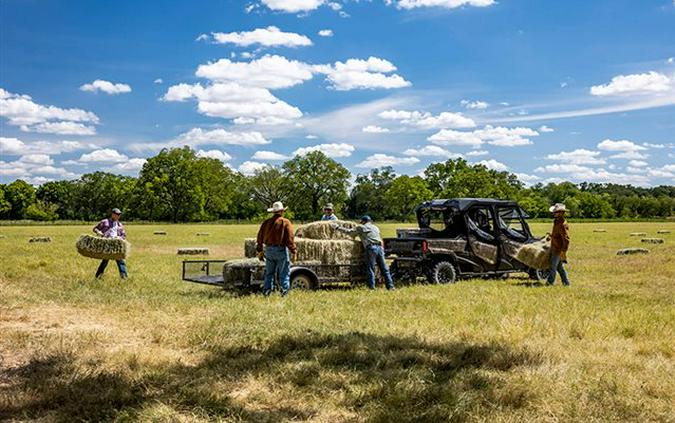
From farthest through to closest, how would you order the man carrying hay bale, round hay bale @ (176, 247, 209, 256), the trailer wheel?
round hay bale @ (176, 247, 209, 256) → the man carrying hay bale → the trailer wheel

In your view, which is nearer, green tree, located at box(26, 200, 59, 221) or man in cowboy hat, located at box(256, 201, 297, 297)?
man in cowboy hat, located at box(256, 201, 297, 297)

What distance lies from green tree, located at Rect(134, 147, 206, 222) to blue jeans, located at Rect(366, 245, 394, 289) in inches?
3314

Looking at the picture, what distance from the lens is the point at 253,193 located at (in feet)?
372

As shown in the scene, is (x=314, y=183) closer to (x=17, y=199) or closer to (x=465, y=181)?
(x=465, y=181)

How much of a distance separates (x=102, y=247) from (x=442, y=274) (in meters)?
8.01

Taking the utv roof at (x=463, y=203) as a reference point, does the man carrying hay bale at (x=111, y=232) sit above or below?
below

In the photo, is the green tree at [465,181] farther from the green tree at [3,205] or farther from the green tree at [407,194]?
the green tree at [3,205]

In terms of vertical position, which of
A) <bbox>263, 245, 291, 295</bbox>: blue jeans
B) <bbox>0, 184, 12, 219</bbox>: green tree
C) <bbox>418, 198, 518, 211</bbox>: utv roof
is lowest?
<bbox>263, 245, 291, 295</bbox>: blue jeans

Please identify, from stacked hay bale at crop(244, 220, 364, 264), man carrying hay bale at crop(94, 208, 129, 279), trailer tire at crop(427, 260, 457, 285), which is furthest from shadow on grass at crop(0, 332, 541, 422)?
man carrying hay bale at crop(94, 208, 129, 279)

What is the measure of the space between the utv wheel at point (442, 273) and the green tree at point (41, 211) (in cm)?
10965

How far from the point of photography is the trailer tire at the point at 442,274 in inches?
563

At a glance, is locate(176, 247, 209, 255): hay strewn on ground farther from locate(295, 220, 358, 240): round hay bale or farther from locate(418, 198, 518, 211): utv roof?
locate(418, 198, 518, 211): utv roof

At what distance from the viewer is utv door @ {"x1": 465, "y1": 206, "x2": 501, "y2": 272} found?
49.4ft

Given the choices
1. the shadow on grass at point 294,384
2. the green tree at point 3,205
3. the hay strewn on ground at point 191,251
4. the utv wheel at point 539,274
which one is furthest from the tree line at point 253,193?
the shadow on grass at point 294,384
